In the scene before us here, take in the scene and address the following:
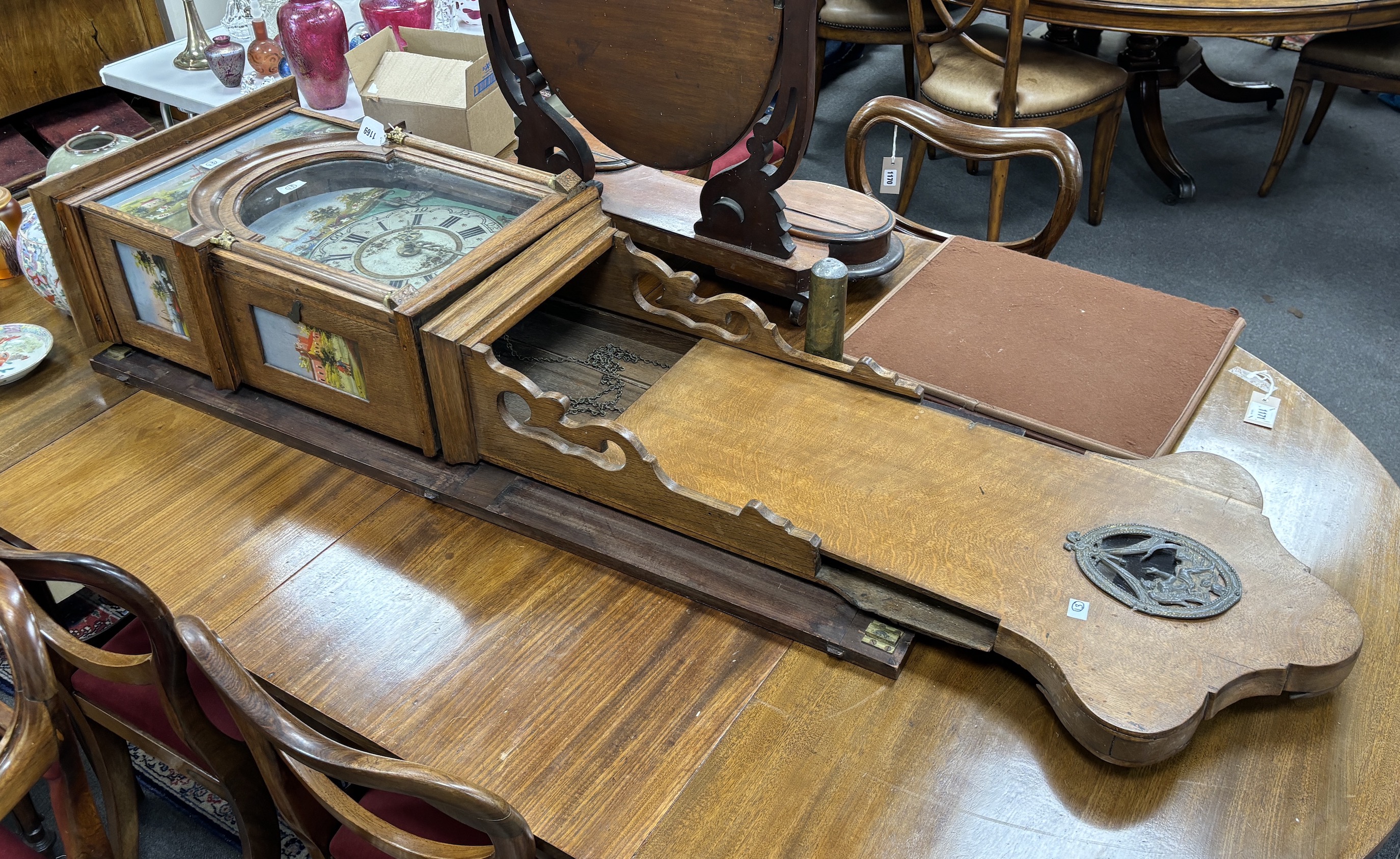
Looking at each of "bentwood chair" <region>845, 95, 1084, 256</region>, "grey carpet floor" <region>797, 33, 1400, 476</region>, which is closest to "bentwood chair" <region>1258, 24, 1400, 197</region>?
"grey carpet floor" <region>797, 33, 1400, 476</region>

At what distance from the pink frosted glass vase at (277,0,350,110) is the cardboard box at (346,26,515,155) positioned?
16.6 inches

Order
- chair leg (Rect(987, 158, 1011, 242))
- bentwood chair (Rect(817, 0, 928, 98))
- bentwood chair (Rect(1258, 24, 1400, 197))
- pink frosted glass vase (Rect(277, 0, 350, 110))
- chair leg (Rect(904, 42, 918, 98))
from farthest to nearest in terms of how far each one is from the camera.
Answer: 1. chair leg (Rect(904, 42, 918, 98))
2. bentwood chair (Rect(817, 0, 928, 98))
3. bentwood chair (Rect(1258, 24, 1400, 197))
4. chair leg (Rect(987, 158, 1011, 242))
5. pink frosted glass vase (Rect(277, 0, 350, 110))

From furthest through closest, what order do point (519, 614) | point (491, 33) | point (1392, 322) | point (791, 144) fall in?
1. point (1392, 322)
2. point (491, 33)
3. point (791, 144)
4. point (519, 614)

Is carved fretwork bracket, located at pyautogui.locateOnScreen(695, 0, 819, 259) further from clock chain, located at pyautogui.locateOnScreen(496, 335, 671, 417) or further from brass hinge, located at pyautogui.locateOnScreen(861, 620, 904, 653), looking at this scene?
brass hinge, located at pyautogui.locateOnScreen(861, 620, 904, 653)

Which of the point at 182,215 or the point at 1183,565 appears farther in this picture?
the point at 182,215

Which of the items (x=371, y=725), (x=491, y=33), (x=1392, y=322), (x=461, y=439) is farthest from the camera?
(x=1392, y=322)

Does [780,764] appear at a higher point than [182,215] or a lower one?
lower

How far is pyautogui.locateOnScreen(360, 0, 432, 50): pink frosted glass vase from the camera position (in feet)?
9.90

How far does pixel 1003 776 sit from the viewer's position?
3.83ft

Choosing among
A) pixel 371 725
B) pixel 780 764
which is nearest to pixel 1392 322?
pixel 780 764

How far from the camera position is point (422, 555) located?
57.1 inches

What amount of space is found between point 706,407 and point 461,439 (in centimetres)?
34

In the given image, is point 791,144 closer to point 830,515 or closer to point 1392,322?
point 830,515

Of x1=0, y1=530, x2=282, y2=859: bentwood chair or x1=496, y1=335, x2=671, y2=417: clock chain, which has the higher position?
x1=496, y1=335, x2=671, y2=417: clock chain
